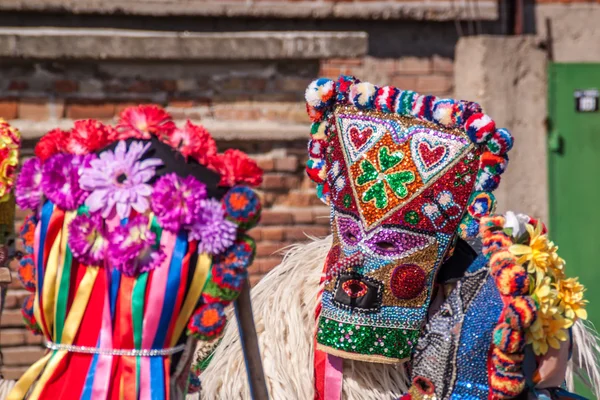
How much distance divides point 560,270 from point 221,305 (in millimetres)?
910

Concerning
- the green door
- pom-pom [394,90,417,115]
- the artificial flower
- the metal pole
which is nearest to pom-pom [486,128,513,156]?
pom-pom [394,90,417,115]

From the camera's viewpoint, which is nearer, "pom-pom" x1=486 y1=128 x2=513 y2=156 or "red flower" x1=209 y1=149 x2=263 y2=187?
"red flower" x1=209 y1=149 x2=263 y2=187

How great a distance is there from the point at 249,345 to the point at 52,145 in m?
0.58

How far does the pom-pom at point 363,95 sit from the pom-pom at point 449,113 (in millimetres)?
172

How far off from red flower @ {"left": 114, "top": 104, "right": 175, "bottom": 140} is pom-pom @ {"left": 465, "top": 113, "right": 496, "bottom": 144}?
0.80 meters

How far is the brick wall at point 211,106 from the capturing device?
4.32m

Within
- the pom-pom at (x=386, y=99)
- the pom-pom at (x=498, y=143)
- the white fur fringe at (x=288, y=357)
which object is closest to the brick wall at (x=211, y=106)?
the white fur fringe at (x=288, y=357)

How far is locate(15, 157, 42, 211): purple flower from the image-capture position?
6.46 ft

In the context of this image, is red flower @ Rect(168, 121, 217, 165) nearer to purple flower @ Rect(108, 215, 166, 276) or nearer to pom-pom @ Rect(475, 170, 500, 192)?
purple flower @ Rect(108, 215, 166, 276)

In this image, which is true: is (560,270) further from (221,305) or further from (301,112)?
(301,112)

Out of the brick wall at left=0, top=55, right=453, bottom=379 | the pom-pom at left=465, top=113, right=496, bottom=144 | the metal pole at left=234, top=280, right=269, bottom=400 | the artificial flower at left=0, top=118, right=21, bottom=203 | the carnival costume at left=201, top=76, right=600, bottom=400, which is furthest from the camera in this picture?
the brick wall at left=0, top=55, right=453, bottom=379

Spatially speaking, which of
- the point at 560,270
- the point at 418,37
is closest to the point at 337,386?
the point at 560,270

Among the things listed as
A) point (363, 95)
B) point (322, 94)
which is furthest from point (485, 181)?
point (322, 94)

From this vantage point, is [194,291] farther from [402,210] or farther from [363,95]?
[363,95]
